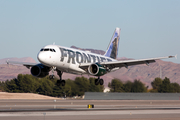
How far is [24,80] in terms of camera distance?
131 meters

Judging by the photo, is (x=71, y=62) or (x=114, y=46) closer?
(x=71, y=62)

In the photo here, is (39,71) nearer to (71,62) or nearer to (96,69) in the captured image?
(71,62)

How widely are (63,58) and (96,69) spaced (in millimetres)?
6220

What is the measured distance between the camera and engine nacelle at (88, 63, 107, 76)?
44969 mm

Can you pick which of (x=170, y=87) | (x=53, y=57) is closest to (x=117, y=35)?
(x=53, y=57)

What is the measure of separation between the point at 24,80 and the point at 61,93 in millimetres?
17269

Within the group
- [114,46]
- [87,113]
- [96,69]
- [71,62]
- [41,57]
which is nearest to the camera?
[87,113]

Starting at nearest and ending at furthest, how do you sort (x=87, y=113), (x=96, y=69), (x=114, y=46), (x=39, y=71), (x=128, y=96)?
(x=87, y=113), (x=96, y=69), (x=39, y=71), (x=114, y=46), (x=128, y=96)

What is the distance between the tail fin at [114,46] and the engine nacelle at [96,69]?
1361 cm

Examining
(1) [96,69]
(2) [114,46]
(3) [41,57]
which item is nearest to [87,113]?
(1) [96,69]

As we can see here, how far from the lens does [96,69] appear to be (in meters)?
45.4

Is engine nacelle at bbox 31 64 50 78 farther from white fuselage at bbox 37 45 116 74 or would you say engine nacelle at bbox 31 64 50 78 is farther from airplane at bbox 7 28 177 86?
white fuselage at bbox 37 45 116 74

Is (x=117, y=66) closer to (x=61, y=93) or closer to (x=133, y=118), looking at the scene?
(x=133, y=118)

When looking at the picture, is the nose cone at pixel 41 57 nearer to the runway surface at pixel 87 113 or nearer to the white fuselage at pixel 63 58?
the white fuselage at pixel 63 58
